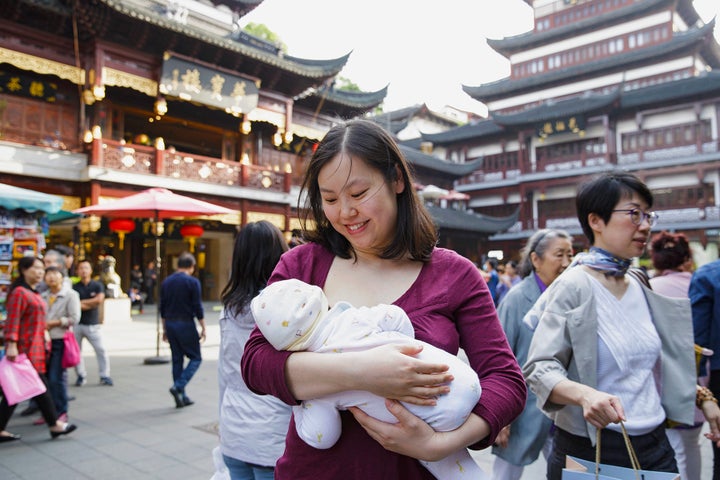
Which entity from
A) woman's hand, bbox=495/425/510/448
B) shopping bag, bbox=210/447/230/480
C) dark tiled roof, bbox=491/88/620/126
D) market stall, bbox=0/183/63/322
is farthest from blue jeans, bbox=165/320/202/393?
dark tiled roof, bbox=491/88/620/126

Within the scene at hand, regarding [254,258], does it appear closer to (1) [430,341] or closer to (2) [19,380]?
(1) [430,341]

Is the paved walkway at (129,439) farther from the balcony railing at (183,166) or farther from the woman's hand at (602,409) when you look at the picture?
the balcony railing at (183,166)

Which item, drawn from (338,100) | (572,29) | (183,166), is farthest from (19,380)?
(572,29)

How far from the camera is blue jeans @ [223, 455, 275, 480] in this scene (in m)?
2.26

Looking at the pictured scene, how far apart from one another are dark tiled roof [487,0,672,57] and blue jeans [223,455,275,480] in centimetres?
3341

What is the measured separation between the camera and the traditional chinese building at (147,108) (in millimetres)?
12219

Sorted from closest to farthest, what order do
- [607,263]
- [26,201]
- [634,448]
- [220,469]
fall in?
[634,448] < [607,263] < [220,469] < [26,201]

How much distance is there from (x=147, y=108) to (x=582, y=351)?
15755 millimetres

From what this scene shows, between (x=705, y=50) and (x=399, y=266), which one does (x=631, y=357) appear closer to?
(x=399, y=266)

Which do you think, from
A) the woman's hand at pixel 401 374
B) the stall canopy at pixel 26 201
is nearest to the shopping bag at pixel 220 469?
the woman's hand at pixel 401 374

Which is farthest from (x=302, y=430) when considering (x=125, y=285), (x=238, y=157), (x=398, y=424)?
(x=125, y=285)

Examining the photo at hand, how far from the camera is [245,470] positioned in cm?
232

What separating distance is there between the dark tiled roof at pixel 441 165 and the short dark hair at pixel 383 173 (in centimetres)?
2626

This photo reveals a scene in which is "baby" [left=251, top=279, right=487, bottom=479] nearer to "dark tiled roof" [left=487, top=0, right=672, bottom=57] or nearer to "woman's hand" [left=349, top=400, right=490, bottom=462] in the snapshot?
"woman's hand" [left=349, top=400, right=490, bottom=462]
